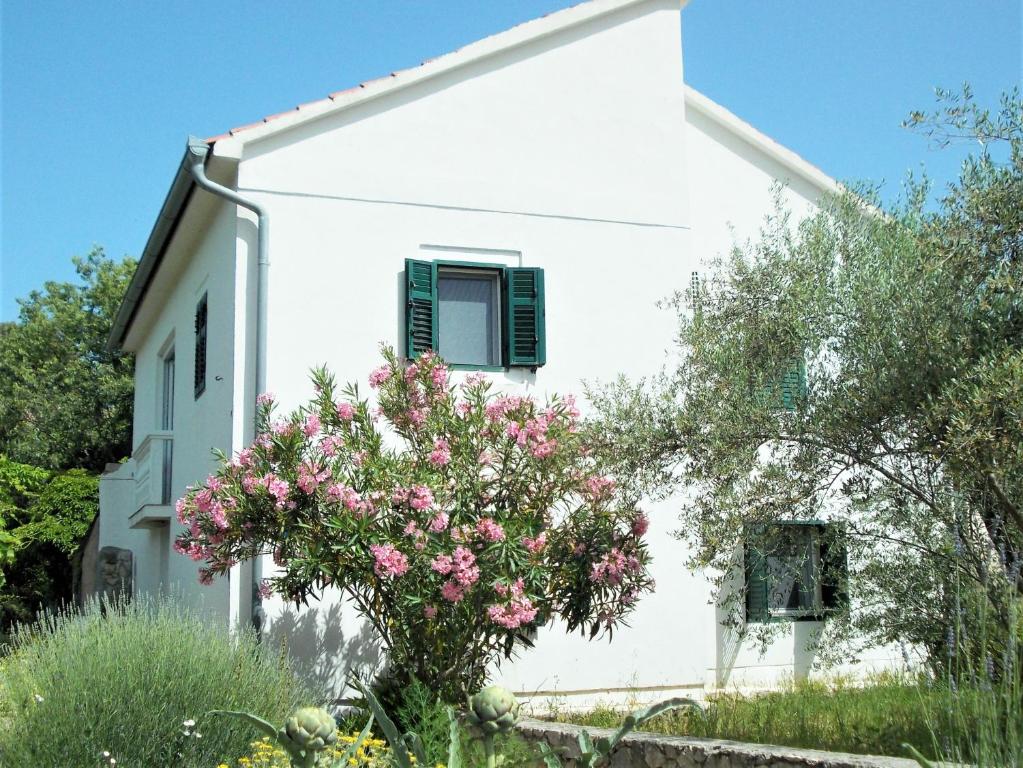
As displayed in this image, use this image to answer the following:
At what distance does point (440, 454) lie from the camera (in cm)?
958

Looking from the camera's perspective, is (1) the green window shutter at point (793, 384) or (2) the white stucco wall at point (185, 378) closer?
(1) the green window shutter at point (793, 384)

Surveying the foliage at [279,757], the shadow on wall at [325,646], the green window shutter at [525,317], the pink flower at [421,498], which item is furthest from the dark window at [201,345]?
the foliage at [279,757]

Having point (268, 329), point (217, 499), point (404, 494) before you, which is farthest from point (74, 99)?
point (404, 494)

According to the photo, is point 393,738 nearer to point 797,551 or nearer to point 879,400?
point 879,400

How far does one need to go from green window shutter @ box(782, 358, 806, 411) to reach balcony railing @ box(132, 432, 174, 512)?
33.7 feet

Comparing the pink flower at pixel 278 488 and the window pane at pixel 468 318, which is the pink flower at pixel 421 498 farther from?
the window pane at pixel 468 318

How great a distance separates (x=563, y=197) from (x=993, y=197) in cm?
673

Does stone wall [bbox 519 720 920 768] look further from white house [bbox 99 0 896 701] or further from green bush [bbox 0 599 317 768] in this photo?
white house [bbox 99 0 896 701]

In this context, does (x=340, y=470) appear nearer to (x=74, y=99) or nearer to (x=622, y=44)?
(x=74, y=99)

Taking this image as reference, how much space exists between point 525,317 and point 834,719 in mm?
5539

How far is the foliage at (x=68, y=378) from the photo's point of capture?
3003 cm

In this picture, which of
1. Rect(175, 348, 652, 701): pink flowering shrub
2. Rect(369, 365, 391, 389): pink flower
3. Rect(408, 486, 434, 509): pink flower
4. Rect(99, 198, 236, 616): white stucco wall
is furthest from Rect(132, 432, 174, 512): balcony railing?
Rect(408, 486, 434, 509): pink flower

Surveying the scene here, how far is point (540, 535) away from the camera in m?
9.57

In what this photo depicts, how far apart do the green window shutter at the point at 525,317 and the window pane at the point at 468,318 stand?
1.02 feet
